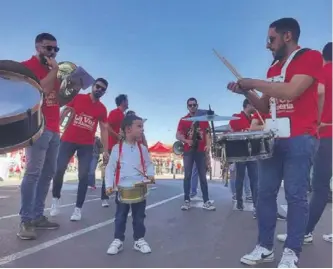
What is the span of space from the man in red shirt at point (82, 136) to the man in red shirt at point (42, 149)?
764mm

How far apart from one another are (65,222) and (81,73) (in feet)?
6.13

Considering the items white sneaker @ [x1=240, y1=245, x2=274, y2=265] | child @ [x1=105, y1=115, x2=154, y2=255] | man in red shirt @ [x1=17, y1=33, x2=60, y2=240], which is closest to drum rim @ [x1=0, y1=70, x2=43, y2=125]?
man in red shirt @ [x1=17, y1=33, x2=60, y2=240]

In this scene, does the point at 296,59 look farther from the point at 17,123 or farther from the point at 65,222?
the point at 65,222

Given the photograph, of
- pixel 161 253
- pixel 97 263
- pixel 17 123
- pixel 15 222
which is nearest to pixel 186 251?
pixel 161 253

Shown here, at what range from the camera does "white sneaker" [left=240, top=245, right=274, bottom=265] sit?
9.70 feet

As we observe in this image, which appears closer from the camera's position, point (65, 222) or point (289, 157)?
point (289, 157)

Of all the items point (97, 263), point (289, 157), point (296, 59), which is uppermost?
point (296, 59)

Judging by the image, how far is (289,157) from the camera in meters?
2.90

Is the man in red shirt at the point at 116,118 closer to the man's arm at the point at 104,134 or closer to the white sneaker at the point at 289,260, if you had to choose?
the man's arm at the point at 104,134

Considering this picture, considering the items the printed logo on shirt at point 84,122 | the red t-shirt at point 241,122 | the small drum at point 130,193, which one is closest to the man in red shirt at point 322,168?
the small drum at point 130,193

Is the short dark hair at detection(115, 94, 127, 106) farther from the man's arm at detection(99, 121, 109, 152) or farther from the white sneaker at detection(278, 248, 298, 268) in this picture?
the white sneaker at detection(278, 248, 298, 268)

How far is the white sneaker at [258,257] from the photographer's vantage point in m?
2.96

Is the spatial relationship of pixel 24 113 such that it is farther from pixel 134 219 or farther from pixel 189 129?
pixel 189 129

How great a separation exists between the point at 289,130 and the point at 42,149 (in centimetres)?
250
